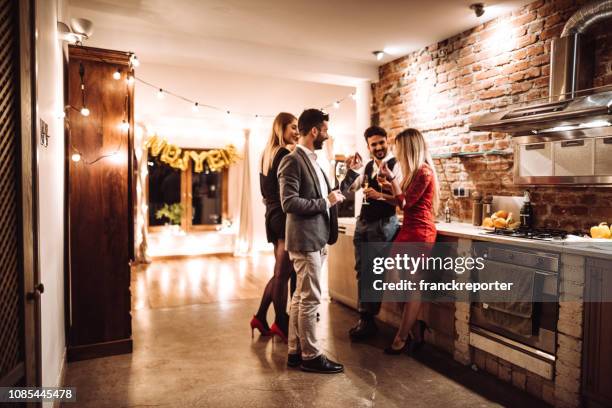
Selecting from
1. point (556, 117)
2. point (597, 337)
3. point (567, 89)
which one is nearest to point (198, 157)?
point (567, 89)

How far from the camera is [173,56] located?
439 cm

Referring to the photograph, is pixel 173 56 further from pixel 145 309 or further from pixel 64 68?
pixel 145 309

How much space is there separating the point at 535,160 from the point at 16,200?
3285 millimetres

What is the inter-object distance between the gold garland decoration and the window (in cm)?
28

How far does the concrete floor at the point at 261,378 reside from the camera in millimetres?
2518

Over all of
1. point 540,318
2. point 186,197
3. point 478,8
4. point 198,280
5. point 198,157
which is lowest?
point 198,280

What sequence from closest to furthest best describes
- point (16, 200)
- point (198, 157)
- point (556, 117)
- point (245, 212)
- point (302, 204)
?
point (16, 200), point (302, 204), point (556, 117), point (198, 157), point (245, 212)

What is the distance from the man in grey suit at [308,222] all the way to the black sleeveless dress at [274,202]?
0.52 metres

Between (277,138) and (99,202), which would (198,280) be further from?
(277,138)

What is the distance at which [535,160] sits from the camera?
3.34 m

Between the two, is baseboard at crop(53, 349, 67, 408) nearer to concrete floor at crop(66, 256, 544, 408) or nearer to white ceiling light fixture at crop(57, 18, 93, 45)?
concrete floor at crop(66, 256, 544, 408)

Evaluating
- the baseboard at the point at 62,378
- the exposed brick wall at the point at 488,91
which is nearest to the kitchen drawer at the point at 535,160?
the exposed brick wall at the point at 488,91

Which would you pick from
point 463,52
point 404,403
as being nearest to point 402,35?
point 463,52

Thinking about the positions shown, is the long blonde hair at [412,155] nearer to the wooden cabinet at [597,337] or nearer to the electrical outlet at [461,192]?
the electrical outlet at [461,192]
